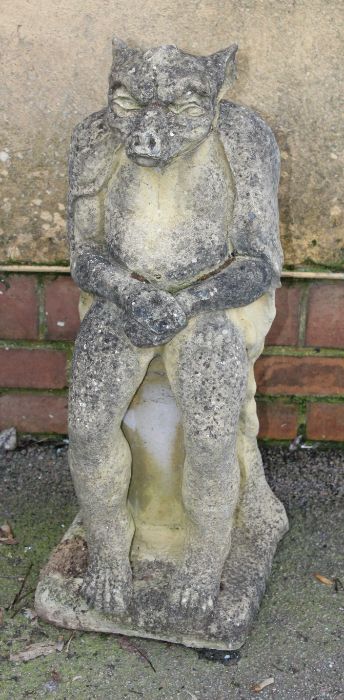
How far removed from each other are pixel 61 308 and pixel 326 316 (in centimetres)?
62

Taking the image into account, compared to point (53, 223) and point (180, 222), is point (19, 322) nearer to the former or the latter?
point (53, 223)

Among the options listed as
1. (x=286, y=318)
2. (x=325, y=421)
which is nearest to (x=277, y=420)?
(x=325, y=421)

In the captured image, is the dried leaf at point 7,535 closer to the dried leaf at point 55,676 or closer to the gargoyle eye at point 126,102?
the dried leaf at point 55,676

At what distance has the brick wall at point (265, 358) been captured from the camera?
7.52 feet

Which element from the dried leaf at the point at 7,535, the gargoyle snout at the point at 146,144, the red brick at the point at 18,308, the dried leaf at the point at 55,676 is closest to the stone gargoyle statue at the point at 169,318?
the gargoyle snout at the point at 146,144

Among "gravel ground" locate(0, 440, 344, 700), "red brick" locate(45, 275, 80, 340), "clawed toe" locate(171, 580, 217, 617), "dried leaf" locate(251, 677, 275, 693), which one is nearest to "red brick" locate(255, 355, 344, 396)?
"gravel ground" locate(0, 440, 344, 700)

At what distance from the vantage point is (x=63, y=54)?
210 cm

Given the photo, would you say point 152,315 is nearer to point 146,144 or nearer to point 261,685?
point 146,144

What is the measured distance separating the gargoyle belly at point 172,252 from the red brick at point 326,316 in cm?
66

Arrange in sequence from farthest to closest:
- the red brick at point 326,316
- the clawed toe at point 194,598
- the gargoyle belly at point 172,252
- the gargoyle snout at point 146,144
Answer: the red brick at point 326,316
the clawed toe at point 194,598
the gargoyle belly at point 172,252
the gargoyle snout at point 146,144

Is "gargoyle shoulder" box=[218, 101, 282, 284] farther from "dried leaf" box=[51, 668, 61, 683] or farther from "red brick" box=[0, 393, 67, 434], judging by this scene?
"red brick" box=[0, 393, 67, 434]

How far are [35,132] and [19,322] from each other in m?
0.45

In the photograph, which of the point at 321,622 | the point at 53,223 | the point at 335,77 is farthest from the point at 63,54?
the point at 321,622

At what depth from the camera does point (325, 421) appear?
241 cm
